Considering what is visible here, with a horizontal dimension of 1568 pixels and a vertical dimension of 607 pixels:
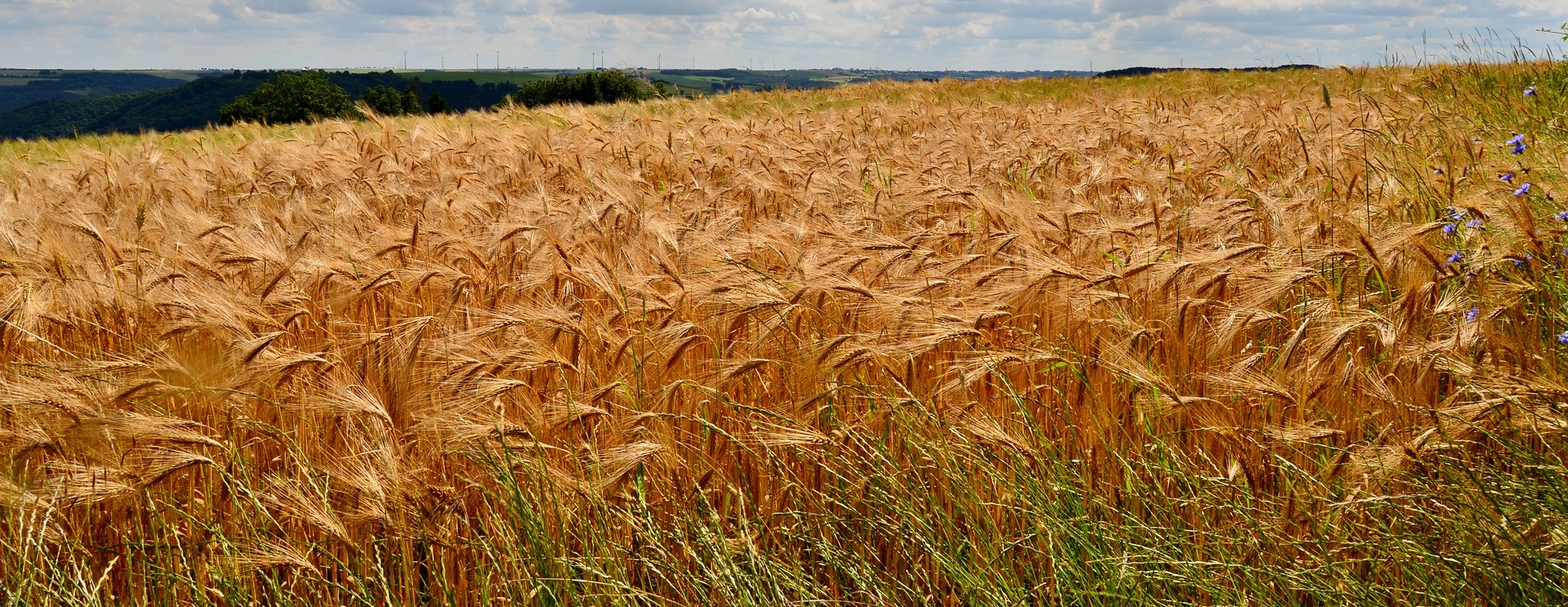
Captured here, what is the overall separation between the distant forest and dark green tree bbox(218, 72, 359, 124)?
38577 mm

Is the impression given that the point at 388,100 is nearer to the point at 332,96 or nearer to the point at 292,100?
the point at 332,96

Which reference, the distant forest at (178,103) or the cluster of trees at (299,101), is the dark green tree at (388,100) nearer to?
the cluster of trees at (299,101)

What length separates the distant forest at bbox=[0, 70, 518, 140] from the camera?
313ft

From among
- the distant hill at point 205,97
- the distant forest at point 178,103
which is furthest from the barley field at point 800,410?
the distant forest at point 178,103

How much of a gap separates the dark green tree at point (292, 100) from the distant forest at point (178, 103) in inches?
1519

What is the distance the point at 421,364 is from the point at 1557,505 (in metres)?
2.54

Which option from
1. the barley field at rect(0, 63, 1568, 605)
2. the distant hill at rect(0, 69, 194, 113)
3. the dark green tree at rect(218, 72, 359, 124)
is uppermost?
the distant hill at rect(0, 69, 194, 113)

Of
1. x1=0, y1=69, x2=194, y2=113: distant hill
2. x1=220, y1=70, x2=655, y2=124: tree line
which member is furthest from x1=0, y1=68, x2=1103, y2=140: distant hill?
x1=0, y1=69, x2=194, y2=113: distant hill

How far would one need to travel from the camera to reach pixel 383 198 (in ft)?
16.0

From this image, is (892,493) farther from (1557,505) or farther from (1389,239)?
(1389,239)

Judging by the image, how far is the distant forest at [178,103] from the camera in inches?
3752

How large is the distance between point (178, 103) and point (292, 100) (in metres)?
72.8

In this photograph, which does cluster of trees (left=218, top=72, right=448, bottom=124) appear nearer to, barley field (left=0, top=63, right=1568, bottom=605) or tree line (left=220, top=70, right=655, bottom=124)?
tree line (left=220, top=70, right=655, bottom=124)

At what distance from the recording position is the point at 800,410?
7.04 feet
